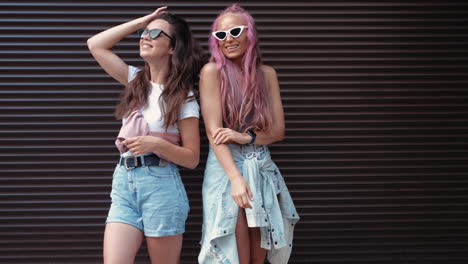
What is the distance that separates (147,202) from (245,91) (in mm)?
851

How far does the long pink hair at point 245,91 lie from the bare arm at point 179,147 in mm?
211

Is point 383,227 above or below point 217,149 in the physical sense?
below

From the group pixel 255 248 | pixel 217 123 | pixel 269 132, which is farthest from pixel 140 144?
pixel 255 248

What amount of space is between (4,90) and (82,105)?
1.87ft

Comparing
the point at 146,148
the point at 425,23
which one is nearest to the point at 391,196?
the point at 425,23

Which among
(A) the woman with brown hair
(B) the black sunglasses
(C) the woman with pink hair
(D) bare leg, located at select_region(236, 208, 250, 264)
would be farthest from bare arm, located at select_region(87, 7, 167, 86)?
(D) bare leg, located at select_region(236, 208, 250, 264)

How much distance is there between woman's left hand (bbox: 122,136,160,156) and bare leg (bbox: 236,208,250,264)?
2.11 ft

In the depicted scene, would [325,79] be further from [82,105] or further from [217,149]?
[82,105]

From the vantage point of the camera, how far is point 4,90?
3727mm

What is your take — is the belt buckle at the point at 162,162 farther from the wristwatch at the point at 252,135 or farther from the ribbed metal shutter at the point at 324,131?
the ribbed metal shutter at the point at 324,131

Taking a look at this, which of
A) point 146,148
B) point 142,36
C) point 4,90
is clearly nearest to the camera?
point 146,148

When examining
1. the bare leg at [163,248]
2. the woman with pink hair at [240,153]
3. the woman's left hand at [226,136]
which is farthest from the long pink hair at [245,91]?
the bare leg at [163,248]

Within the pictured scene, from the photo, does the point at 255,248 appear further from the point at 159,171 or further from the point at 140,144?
the point at 140,144

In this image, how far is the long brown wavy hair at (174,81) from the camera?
2936 millimetres
